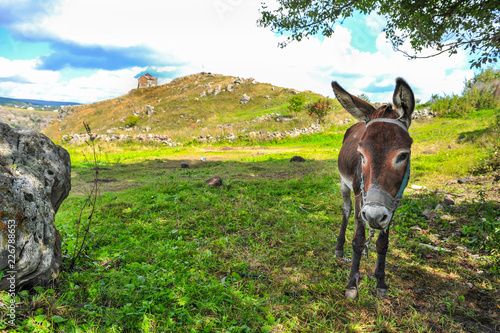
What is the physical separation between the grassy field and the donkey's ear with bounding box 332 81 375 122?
2197mm

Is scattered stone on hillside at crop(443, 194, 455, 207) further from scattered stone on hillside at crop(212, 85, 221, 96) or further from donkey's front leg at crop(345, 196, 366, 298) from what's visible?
scattered stone on hillside at crop(212, 85, 221, 96)

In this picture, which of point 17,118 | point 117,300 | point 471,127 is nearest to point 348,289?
point 117,300

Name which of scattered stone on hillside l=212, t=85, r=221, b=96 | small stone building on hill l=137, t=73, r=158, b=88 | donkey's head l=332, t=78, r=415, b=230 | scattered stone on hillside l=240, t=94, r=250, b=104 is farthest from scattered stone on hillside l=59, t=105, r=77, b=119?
donkey's head l=332, t=78, r=415, b=230

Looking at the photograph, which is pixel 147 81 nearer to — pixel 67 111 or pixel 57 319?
pixel 67 111

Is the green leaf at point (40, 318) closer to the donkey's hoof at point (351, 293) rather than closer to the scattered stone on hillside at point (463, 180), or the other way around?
the donkey's hoof at point (351, 293)

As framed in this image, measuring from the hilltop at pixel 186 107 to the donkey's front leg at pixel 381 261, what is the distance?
121ft

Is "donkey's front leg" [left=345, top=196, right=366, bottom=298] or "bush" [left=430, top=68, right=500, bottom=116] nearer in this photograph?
"donkey's front leg" [left=345, top=196, right=366, bottom=298]

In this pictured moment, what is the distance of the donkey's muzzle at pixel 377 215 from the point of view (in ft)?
7.25

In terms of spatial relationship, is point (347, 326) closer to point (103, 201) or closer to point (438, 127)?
point (103, 201)

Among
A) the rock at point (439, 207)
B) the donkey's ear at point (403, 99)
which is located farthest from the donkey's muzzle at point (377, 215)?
the rock at point (439, 207)

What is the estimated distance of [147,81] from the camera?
96188mm

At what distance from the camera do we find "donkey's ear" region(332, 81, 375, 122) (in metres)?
2.77

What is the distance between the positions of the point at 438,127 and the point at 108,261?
19.3 meters

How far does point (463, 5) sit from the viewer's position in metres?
5.62
